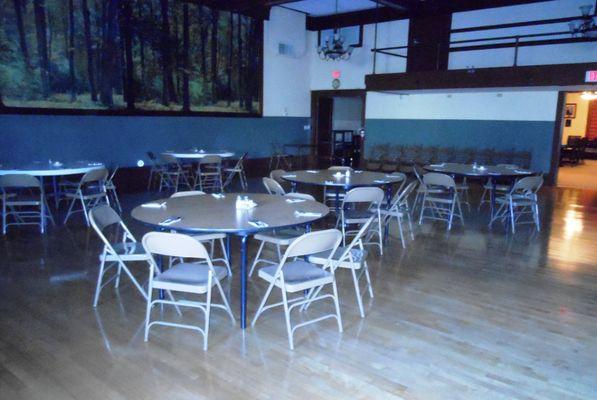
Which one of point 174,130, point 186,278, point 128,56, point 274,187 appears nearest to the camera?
point 186,278

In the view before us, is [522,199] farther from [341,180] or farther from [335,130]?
[335,130]

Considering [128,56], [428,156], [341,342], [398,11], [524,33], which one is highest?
[398,11]

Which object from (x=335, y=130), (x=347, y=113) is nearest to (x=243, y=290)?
(x=335, y=130)

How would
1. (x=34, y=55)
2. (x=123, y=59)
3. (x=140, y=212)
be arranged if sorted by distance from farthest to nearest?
(x=123, y=59), (x=34, y=55), (x=140, y=212)

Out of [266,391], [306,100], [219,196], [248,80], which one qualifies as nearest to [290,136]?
[306,100]

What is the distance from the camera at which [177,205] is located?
3.77 meters

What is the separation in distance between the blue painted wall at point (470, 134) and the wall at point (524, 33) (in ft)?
4.62

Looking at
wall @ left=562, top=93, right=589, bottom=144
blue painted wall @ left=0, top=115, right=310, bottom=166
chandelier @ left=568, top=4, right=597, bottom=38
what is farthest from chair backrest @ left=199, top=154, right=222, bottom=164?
wall @ left=562, top=93, right=589, bottom=144

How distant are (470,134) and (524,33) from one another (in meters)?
2.53

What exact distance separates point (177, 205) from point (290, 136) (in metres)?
9.33

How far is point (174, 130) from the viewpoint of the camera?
32.8ft

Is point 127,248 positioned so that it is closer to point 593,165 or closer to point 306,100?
point 306,100

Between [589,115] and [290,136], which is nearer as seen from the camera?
[290,136]

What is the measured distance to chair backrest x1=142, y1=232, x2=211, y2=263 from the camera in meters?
2.75
